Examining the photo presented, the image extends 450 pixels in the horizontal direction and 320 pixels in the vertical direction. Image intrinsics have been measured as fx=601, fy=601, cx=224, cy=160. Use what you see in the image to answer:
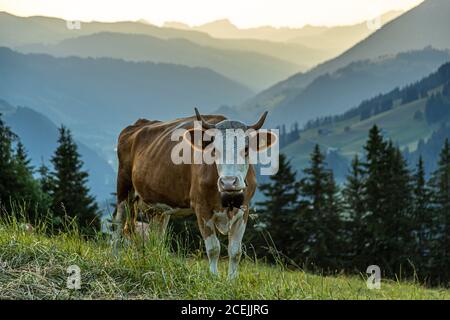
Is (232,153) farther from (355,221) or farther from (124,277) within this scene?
(355,221)

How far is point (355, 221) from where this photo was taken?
194 feet

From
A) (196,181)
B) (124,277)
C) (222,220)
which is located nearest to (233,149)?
(196,181)

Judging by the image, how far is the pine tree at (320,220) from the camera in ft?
171

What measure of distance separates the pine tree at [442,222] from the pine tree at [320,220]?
9165 mm

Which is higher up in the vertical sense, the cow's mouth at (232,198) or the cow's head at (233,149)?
the cow's head at (233,149)

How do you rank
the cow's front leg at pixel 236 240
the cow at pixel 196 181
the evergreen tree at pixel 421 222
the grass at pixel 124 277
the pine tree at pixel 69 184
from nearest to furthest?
1. the grass at pixel 124 277
2. the cow at pixel 196 181
3. the cow's front leg at pixel 236 240
4. the evergreen tree at pixel 421 222
5. the pine tree at pixel 69 184

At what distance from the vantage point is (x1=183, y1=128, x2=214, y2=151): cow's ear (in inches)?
382

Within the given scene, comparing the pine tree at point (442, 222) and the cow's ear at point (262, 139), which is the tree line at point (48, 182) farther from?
the cow's ear at point (262, 139)

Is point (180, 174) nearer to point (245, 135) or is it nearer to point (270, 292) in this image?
point (245, 135)

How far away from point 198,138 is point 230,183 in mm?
1395

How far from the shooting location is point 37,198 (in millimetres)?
45812

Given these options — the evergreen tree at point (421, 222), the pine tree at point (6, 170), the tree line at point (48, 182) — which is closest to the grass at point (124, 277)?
the tree line at point (48, 182)

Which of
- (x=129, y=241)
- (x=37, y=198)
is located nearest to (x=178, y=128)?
(x=129, y=241)
